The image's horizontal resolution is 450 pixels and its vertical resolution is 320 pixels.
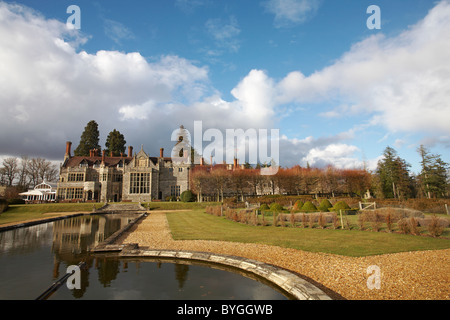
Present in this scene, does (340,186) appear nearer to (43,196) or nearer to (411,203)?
(411,203)

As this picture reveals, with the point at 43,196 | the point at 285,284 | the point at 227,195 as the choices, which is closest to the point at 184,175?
the point at 227,195

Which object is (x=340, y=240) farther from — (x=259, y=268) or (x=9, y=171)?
(x=9, y=171)

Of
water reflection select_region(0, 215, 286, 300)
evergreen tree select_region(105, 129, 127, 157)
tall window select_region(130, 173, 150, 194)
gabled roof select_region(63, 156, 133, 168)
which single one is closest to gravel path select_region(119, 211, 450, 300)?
water reflection select_region(0, 215, 286, 300)

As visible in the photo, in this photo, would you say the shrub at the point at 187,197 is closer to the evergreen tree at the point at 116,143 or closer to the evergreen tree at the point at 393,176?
the evergreen tree at the point at 116,143

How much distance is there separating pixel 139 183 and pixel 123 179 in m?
3.48

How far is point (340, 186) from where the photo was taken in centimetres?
4778

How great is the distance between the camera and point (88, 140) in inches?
2413

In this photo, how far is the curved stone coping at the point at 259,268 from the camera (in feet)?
18.0

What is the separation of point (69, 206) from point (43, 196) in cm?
1896

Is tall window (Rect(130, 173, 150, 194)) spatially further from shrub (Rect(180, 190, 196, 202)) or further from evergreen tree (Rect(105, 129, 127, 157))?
evergreen tree (Rect(105, 129, 127, 157))

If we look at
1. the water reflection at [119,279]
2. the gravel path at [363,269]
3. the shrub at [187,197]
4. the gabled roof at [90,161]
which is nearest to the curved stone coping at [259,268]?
the water reflection at [119,279]

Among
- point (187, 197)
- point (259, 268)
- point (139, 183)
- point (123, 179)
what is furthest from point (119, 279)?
point (123, 179)

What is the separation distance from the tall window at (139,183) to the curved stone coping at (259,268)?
3695 centimetres

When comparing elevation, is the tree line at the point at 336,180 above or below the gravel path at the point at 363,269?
above
